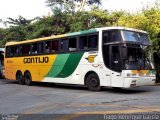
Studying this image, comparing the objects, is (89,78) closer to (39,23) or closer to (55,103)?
(55,103)

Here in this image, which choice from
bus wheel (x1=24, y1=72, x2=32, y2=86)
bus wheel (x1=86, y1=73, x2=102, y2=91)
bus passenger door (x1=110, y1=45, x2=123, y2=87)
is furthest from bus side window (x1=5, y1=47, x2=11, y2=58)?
bus passenger door (x1=110, y1=45, x2=123, y2=87)

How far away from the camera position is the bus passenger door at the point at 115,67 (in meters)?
17.7

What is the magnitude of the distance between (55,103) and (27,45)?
36.1 feet

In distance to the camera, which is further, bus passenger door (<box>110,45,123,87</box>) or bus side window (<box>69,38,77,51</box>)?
bus side window (<box>69,38,77,51</box>)

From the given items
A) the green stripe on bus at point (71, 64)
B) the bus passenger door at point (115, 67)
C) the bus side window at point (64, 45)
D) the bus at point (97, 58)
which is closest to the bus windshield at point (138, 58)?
the bus at point (97, 58)

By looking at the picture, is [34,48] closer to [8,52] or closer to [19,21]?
[8,52]

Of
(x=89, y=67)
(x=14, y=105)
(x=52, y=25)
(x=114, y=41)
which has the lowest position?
(x=14, y=105)

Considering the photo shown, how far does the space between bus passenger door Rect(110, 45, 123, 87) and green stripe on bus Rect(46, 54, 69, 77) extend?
11.6 ft

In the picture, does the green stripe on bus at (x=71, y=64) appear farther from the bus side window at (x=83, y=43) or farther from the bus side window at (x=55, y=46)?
the bus side window at (x=55, y=46)

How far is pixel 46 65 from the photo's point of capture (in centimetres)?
2270

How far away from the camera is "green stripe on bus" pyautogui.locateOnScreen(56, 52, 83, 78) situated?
65.9ft

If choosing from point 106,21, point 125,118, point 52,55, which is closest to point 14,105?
point 125,118

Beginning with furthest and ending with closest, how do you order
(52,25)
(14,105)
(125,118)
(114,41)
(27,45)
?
(52,25), (27,45), (114,41), (14,105), (125,118)

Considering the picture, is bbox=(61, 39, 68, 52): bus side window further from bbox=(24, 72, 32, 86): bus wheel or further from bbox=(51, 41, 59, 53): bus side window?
bbox=(24, 72, 32, 86): bus wheel
